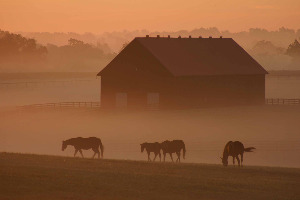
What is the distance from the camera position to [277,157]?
141ft

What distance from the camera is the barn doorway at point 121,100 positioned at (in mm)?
71562

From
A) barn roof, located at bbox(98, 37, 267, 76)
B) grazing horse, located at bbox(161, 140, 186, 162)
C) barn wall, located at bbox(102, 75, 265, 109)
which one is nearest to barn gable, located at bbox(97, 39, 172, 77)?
barn roof, located at bbox(98, 37, 267, 76)

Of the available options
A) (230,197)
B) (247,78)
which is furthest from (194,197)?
(247,78)

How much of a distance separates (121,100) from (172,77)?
5517 millimetres

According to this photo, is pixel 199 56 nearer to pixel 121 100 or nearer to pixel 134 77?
pixel 134 77

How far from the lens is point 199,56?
74.6 meters

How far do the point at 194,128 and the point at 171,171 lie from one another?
28935mm

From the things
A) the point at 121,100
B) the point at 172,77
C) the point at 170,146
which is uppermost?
the point at 172,77

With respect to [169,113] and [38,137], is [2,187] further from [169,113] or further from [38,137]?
[169,113]

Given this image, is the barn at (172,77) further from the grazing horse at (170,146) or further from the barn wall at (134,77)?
the grazing horse at (170,146)

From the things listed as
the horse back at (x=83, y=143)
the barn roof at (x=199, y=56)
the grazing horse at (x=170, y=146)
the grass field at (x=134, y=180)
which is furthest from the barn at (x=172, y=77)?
the grass field at (x=134, y=180)

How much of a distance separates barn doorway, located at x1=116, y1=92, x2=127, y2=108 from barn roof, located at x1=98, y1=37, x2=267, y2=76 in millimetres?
5004

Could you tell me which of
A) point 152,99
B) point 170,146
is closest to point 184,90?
point 152,99

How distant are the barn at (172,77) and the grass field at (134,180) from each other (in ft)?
131
